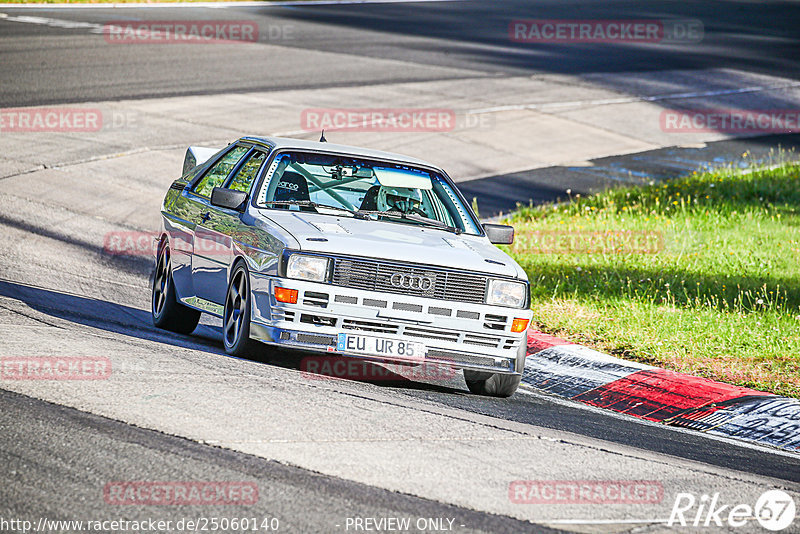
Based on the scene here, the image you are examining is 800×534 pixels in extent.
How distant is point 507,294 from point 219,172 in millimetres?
3028

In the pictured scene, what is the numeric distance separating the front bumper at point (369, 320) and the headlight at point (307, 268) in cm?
5

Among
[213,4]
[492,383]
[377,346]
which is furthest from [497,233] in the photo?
[213,4]

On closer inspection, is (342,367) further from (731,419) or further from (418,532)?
(418,532)

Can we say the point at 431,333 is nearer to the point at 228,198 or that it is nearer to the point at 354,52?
the point at 228,198

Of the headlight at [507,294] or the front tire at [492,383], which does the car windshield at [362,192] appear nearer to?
the headlight at [507,294]

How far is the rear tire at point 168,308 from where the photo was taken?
9438 mm

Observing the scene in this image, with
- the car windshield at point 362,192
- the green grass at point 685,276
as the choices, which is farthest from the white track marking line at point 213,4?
the car windshield at point 362,192

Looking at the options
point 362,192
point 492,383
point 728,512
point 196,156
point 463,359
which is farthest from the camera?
point 196,156

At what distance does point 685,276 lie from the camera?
12.4 meters

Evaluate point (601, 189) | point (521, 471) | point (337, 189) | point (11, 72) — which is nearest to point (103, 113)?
point (11, 72)

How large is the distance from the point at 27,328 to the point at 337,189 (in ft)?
8.19

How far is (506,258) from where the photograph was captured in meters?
8.17

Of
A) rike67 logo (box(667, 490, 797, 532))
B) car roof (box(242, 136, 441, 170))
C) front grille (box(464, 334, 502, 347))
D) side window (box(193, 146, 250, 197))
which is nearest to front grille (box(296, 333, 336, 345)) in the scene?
front grille (box(464, 334, 502, 347))

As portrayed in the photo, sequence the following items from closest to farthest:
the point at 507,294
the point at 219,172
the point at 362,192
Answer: the point at 507,294 < the point at 362,192 < the point at 219,172
